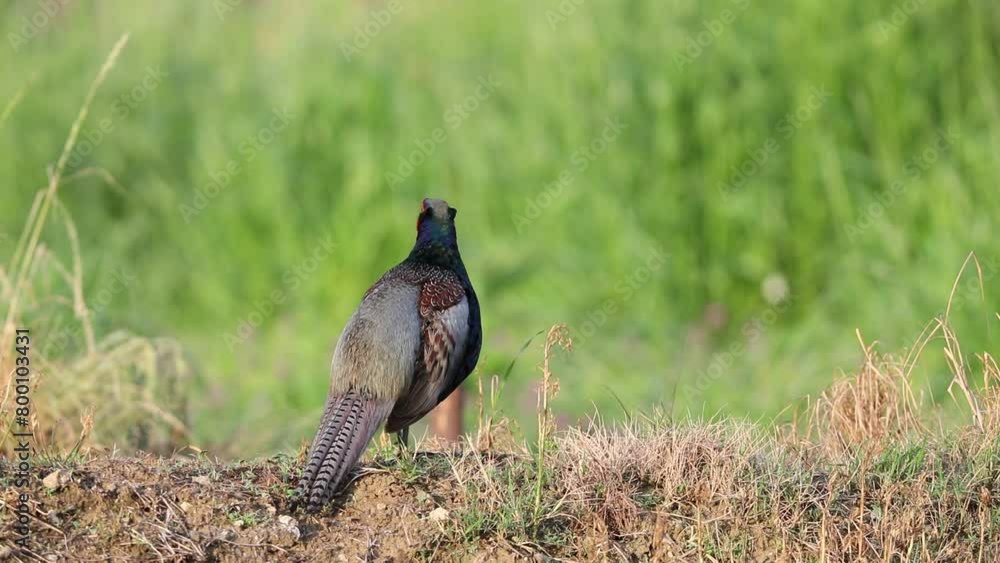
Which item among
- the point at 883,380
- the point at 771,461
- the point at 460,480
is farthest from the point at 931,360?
the point at 460,480

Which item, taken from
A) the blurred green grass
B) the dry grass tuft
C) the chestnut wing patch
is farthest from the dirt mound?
the blurred green grass

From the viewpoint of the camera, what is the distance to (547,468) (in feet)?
15.3

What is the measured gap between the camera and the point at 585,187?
9977mm

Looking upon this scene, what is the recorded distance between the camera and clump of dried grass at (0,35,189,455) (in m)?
6.28

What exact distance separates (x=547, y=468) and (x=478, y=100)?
6.35 metres

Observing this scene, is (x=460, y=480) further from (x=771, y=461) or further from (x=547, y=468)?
(x=771, y=461)

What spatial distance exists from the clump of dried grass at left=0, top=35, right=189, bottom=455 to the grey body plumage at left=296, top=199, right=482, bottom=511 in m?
1.66

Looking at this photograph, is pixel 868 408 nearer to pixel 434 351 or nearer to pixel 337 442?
pixel 434 351

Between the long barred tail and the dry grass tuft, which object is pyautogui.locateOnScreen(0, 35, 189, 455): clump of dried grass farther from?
the dry grass tuft

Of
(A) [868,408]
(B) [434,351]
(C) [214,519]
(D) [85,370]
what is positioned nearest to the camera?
(C) [214,519]

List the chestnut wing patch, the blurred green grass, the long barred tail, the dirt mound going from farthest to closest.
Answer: the blurred green grass < the chestnut wing patch < the long barred tail < the dirt mound

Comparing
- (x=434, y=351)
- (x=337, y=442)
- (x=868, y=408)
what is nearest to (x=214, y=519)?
(x=337, y=442)

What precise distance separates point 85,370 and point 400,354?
2.27 meters

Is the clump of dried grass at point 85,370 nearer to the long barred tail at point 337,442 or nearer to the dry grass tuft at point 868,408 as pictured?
the long barred tail at point 337,442
